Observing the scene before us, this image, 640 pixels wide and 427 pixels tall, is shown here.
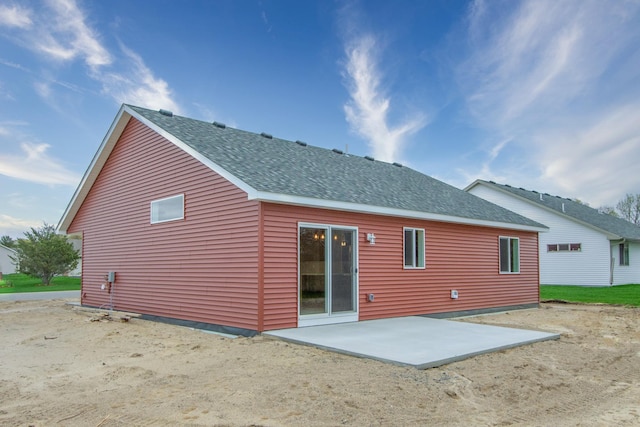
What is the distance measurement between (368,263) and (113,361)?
5.18 meters

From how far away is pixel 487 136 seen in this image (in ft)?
60.2

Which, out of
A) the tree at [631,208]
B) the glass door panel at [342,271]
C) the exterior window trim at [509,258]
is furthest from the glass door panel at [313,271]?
the tree at [631,208]

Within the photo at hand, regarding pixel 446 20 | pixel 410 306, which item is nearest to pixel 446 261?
pixel 410 306

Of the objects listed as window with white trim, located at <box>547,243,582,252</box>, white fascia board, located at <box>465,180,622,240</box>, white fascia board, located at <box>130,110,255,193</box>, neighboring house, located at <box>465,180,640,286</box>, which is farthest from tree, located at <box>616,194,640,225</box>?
white fascia board, located at <box>130,110,255,193</box>

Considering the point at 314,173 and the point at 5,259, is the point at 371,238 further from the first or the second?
the point at 5,259

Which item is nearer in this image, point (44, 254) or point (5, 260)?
point (44, 254)

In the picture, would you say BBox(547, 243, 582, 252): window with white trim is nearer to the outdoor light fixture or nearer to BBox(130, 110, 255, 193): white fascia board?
the outdoor light fixture

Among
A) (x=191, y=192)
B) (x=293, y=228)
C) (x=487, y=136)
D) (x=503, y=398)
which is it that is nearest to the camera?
(x=503, y=398)

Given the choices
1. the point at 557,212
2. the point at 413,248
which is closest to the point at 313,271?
the point at 413,248

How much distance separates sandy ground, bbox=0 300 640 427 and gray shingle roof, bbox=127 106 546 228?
3.01 m

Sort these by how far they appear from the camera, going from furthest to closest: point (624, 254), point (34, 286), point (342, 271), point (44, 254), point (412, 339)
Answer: point (34, 286) → point (44, 254) → point (624, 254) → point (342, 271) → point (412, 339)

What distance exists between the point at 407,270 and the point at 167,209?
5.58 meters

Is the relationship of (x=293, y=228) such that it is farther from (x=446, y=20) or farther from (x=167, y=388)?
(x=446, y=20)

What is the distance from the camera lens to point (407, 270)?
10.6 metres
